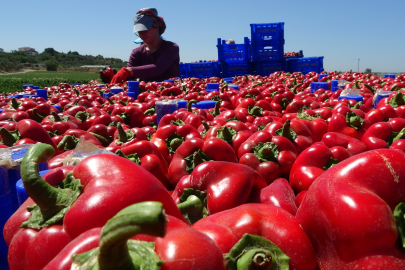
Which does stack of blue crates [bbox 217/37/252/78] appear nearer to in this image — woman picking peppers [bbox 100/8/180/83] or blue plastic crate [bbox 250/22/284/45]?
blue plastic crate [bbox 250/22/284/45]

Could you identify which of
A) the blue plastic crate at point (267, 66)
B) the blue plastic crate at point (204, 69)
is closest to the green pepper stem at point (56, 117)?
the blue plastic crate at point (204, 69)

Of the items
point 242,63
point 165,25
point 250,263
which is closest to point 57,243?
point 250,263

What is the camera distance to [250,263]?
37.1 inches

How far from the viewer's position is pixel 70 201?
1.07 meters

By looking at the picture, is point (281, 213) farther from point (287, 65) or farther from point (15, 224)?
point (287, 65)

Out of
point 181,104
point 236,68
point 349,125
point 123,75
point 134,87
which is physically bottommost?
point 349,125

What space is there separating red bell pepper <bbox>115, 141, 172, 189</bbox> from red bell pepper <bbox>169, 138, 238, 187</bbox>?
8 centimetres

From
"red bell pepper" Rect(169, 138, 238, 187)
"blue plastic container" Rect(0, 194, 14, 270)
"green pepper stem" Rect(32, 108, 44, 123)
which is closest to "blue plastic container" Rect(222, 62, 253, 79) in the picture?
"green pepper stem" Rect(32, 108, 44, 123)

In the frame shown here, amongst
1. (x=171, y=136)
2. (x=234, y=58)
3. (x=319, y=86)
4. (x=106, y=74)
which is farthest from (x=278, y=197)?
(x=234, y=58)

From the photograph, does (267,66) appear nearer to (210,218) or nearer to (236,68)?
(236,68)

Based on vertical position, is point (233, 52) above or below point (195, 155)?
above

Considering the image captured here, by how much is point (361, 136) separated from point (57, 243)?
107 inches

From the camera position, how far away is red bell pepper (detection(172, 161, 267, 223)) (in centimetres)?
154

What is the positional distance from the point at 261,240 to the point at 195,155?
1198 millimetres
